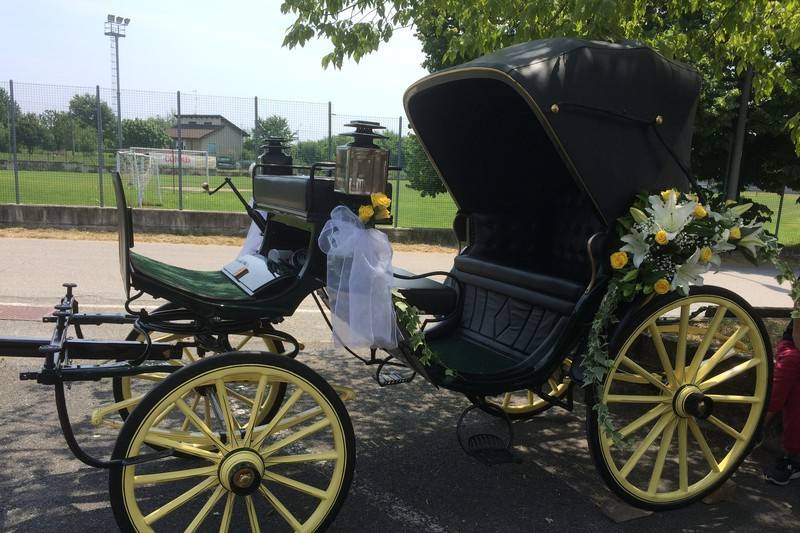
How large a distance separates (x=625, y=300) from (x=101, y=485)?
271 cm

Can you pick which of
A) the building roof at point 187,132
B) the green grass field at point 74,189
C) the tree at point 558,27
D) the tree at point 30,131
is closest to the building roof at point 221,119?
the building roof at point 187,132

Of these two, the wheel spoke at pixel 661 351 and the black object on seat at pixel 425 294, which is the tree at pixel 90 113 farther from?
the wheel spoke at pixel 661 351

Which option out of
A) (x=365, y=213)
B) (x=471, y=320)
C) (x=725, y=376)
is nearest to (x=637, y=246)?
(x=725, y=376)

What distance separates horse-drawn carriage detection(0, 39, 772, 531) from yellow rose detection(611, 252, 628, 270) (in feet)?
0.41

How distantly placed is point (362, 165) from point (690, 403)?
1976 mm

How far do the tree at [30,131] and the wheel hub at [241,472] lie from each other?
425 inches

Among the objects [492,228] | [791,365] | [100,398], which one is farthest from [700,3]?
[100,398]

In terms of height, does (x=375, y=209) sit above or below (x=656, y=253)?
above

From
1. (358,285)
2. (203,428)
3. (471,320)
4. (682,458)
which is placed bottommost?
(682,458)

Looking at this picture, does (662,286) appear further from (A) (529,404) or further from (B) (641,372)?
(A) (529,404)

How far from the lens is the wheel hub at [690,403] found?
312 centimetres

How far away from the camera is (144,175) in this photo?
10.2m

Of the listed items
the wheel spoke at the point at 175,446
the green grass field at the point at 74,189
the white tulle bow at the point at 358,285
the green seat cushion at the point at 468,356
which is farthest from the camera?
the green grass field at the point at 74,189

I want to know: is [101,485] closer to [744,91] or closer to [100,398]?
[100,398]
